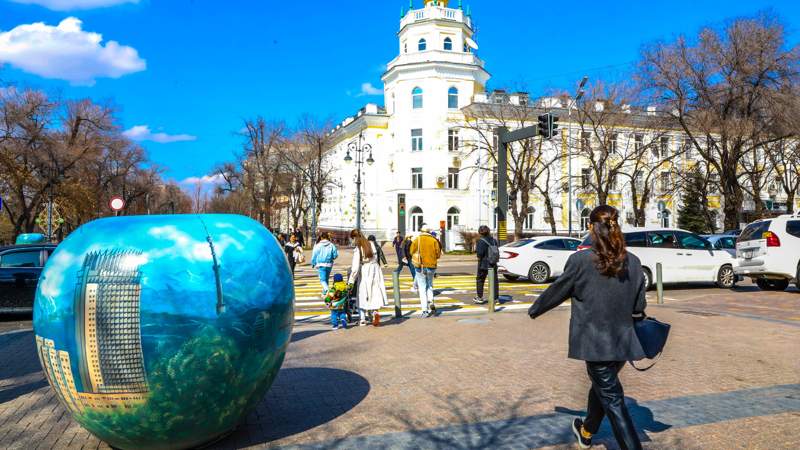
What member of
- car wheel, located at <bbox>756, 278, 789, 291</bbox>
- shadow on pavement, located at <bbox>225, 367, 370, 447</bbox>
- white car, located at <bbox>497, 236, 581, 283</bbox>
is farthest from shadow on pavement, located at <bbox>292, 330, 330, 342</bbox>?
car wheel, located at <bbox>756, 278, 789, 291</bbox>

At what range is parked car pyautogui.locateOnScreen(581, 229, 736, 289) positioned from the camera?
16438 millimetres

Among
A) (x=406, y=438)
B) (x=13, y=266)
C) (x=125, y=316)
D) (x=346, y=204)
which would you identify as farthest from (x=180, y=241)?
(x=346, y=204)

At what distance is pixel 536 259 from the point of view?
727 inches

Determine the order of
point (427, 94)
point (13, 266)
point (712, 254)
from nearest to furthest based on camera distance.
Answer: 1. point (13, 266)
2. point (712, 254)
3. point (427, 94)

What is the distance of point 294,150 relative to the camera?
2212 inches

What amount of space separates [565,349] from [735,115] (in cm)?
2419

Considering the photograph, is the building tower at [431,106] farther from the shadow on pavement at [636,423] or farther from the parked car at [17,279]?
the shadow on pavement at [636,423]

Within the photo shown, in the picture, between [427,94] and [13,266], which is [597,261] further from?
[427,94]

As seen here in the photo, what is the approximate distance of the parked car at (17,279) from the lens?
476 inches

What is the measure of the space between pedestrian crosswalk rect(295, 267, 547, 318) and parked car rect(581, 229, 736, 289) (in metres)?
2.88

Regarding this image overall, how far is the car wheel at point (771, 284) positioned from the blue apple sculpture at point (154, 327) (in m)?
16.6

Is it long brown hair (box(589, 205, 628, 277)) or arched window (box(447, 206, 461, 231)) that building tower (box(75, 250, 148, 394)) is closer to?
long brown hair (box(589, 205, 628, 277))

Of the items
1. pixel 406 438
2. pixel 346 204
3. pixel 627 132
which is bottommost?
pixel 406 438

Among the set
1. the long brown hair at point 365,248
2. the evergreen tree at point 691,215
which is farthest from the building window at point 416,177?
the long brown hair at point 365,248
